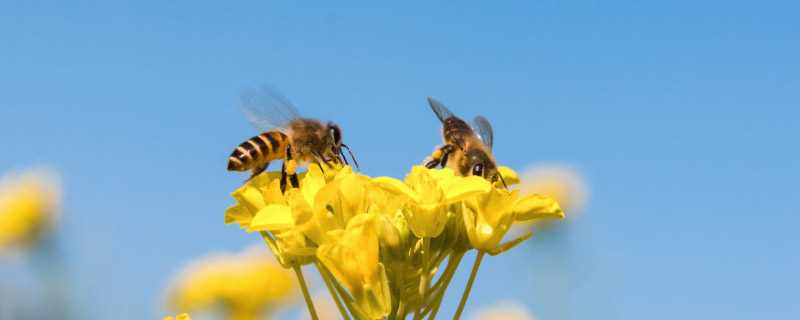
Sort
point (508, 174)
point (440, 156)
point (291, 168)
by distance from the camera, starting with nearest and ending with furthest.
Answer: point (291, 168), point (508, 174), point (440, 156)

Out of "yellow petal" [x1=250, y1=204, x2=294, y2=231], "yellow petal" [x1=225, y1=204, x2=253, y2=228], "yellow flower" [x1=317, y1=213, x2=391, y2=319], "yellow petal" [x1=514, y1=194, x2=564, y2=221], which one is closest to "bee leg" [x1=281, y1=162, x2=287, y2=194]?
"yellow petal" [x1=225, y1=204, x2=253, y2=228]

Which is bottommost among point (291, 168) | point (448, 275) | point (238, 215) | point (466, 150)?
point (448, 275)

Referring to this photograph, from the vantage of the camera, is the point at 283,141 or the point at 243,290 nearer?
the point at 283,141

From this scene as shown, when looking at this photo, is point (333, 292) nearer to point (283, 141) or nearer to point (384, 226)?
point (384, 226)

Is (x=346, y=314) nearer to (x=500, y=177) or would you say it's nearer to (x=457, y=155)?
(x=500, y=177)

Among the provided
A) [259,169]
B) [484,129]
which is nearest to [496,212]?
[259,169]

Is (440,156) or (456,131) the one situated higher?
(456,131)

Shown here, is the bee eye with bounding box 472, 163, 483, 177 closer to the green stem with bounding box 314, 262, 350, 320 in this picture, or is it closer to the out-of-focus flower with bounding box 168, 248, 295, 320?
Answer: the green stem with bounding box 314, 262, 350, 320
